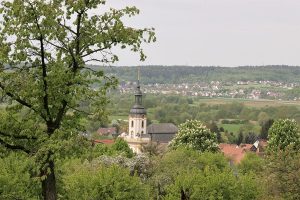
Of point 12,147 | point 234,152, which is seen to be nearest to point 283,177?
point 12,147

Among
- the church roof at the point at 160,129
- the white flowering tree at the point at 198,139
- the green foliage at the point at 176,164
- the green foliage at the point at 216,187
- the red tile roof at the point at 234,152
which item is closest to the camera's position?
the green foliage at the point at 216,187

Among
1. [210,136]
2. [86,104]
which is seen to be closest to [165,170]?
[210,136]

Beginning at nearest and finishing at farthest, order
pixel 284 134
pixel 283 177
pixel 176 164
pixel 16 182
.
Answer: pixel 16 182 → pixel 283 177 → pixel 176 164 → pixel 284 134

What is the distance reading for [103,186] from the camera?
3184cm

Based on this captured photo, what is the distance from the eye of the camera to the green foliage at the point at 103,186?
31547 mm

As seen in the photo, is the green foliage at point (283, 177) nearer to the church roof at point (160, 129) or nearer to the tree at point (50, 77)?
the tree at point (50, 77)

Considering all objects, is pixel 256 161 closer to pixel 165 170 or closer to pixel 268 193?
pixel 165 170

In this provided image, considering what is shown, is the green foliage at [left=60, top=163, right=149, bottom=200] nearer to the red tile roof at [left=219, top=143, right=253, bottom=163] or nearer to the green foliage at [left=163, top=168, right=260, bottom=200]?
the green foliage at [left=163, top=168, right=260, bottom=200]

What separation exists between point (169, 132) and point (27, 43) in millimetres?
98102

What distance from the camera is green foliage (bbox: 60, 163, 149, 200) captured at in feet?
104

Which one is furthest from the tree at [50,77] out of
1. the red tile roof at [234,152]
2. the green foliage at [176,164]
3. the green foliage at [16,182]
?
the red tile roof at [234,152]

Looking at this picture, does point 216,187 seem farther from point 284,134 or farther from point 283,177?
point 284,134

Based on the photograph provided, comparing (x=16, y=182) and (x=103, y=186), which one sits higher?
(x=16, y=182)

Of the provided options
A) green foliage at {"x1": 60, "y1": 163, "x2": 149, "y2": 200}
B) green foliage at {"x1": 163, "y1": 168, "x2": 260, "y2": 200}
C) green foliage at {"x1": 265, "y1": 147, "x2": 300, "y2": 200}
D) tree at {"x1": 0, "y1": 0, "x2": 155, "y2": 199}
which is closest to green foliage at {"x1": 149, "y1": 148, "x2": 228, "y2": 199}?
green foliage at {"x1": 163, "y1": 168, "x2": 260, "y2": 200}
